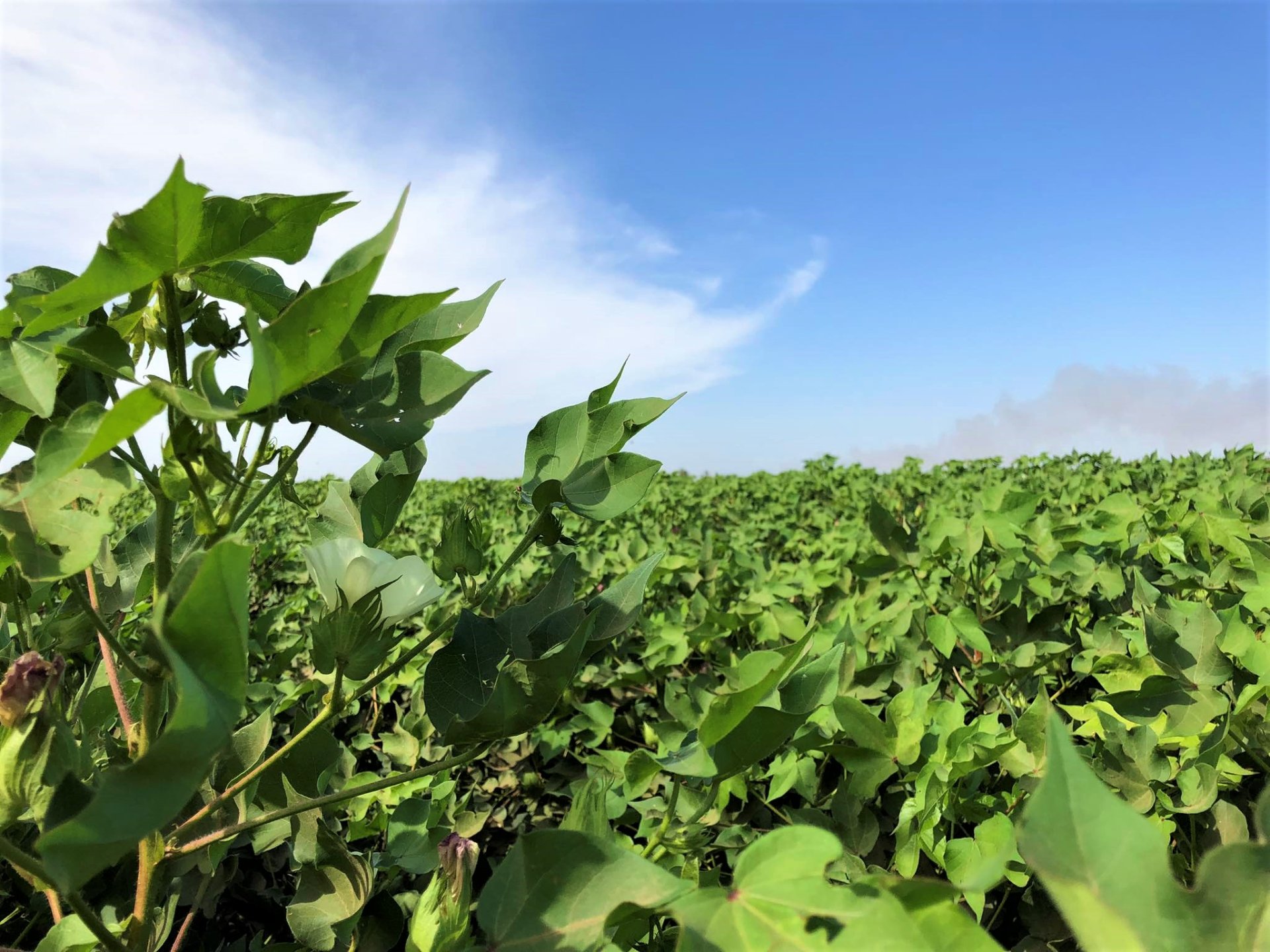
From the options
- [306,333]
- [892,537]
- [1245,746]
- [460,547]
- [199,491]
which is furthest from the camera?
[892,537]

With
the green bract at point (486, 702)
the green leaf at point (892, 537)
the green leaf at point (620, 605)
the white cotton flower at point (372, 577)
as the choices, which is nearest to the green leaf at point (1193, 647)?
the green bract at point (486, 702)

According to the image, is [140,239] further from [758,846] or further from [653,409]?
[758,846]

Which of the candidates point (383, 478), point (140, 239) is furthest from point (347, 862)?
point (140, 239)

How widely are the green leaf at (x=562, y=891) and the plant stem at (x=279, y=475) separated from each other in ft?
1.26

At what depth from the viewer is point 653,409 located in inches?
32.7

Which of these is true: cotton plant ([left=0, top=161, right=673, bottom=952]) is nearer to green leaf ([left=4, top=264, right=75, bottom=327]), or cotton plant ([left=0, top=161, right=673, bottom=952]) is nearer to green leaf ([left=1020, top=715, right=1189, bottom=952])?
green leaf ([left=4, top=264, right=75, bottom=327])

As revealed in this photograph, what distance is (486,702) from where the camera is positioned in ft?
2.60

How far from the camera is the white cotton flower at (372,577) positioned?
68 cm

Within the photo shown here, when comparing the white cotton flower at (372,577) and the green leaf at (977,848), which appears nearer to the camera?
the white cotton flower at (372,577)

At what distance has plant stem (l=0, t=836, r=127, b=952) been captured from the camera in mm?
599

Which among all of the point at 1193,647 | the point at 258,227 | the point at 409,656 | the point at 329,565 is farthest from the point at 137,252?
the point at 1193,647

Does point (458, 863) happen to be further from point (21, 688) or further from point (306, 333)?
point (306, 333)

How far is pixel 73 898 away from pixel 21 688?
0.53 feet

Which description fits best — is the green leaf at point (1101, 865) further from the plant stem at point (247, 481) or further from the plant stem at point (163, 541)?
the plant stem at point (163, 541)
